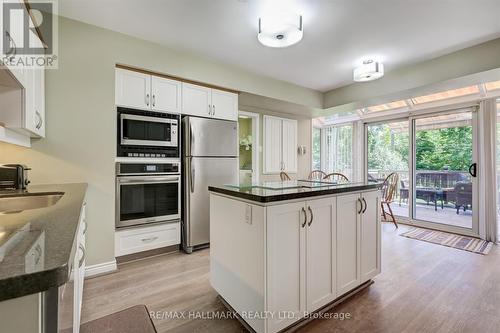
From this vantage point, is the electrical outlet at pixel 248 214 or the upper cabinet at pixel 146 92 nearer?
the electrical outlet at pixel 248 214

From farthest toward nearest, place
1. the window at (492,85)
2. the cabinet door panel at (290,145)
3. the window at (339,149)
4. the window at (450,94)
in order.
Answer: the window at (339,149) → the cabinet door panel at (290,145) → the window at (450,94) → the window at (492,85)

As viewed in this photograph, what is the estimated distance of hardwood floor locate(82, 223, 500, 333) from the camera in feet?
5.44

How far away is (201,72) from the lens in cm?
303

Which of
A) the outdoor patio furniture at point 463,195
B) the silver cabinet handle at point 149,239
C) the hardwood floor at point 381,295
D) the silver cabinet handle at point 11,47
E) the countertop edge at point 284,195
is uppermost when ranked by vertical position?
the silver cabinet handle at point 11,47

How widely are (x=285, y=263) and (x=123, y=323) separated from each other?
1101 mm

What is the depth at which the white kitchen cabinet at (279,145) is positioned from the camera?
15.2ft

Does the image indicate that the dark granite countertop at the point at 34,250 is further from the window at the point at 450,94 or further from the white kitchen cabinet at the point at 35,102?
the window at the point at 450,94

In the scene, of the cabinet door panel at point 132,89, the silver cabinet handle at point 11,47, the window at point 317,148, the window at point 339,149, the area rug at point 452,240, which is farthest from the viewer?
the window at point 317,148

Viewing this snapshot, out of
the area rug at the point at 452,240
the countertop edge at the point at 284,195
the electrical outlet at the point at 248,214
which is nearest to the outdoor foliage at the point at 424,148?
the area rug at the point at 452,240

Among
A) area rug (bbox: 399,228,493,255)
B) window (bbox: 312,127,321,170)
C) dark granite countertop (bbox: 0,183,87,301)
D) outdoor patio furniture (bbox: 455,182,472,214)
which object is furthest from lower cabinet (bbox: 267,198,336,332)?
window (bbox: 312,127,321,170)

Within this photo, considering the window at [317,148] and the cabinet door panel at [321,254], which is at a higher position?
the window at [317,148]

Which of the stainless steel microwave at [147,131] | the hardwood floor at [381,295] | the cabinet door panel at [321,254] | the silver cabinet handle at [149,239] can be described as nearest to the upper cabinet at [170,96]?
the stainless steel microwave at [147,131]

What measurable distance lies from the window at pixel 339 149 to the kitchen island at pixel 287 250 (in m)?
3.79

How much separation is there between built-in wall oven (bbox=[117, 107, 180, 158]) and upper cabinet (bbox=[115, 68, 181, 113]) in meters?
0.08
